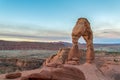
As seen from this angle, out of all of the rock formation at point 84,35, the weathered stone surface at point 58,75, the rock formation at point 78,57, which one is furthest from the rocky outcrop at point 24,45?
the weathered stone surface at point 58,75

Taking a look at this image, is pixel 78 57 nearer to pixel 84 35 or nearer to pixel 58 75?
pixel 84 35

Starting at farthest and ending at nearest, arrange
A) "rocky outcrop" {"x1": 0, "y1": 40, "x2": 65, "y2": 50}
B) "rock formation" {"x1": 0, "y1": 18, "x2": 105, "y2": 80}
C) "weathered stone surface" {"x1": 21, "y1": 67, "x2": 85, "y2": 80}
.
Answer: "rocky outcrop" {"x1": 0, "y1": 40, "x2": 65, "y2": 50} → "rock formation" {"x1": 0, "y1": 18, "x2": 105, "y2": 80} → "weathered stone surface" {"x1": 21, "y1": 67, "x2": 85, "y2": 80}

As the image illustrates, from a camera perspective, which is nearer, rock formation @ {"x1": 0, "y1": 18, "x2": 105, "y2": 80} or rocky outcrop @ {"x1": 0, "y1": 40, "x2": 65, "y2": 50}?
rock formation @ {"x1": 0, "y1": 18, "x2": 105, "y2": 80}

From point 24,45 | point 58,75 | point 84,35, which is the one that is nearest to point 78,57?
point 84,35

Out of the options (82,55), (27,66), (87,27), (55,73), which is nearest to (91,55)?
(87,27)

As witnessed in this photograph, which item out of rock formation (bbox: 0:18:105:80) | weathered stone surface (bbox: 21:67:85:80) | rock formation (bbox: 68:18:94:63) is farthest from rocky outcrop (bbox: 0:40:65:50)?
weathered stone surface (bbox: 21:67:85:80)

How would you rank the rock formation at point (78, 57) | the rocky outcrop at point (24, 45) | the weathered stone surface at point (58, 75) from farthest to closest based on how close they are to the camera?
the rocky outcrop at point (24, 45), the rock formation at point (78, 57), the weathered stone surface at point (58, 75)

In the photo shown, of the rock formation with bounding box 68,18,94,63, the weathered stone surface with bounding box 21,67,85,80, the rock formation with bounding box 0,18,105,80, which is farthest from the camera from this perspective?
the rock formation with bounding box 68,18,94,63

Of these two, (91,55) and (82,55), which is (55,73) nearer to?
(91,55)

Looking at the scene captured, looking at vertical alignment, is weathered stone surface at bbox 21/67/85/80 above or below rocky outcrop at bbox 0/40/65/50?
below

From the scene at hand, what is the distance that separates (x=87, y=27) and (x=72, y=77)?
1744cm

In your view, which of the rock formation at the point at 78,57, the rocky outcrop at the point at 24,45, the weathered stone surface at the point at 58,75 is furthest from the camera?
the rocky outcrop at the point at 24,45

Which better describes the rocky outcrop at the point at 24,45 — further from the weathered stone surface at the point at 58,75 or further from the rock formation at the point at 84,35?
the weathered stone surface at the point at 58,75

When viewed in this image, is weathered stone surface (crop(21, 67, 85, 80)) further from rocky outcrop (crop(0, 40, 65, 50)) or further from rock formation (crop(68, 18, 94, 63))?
rocky outcrop (crop(0, 40, 65, 50))
